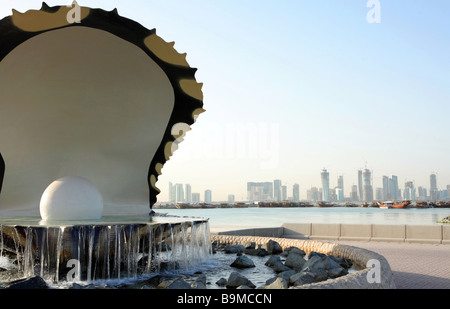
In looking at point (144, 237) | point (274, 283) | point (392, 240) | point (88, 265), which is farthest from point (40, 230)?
point (392, 240)

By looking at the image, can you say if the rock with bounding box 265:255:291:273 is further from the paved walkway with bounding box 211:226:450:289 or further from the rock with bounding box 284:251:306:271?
the paved walkway with bounding box 211:226:450:289

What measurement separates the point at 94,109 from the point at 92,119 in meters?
0.32

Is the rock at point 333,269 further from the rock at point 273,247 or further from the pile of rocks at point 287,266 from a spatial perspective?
the rock at point 273,247

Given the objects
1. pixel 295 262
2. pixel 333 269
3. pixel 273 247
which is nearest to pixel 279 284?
pixel 333 269

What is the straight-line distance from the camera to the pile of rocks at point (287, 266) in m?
6.48

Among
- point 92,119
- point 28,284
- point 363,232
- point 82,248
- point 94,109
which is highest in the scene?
point 94,109

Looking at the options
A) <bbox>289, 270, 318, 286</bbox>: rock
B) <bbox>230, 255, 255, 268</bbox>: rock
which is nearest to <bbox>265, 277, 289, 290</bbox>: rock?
<bbox>289, 270, 318, 286</bbox>: rock

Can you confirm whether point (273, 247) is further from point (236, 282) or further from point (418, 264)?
point (236, 282)

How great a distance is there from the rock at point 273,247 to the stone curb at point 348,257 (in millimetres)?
482

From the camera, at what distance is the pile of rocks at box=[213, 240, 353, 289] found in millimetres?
6484

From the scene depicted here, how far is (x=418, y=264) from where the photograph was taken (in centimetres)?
1015

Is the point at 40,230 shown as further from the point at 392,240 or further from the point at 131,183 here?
the point at 392,240

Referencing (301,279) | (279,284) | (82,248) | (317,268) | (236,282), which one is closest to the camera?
(279,284)
